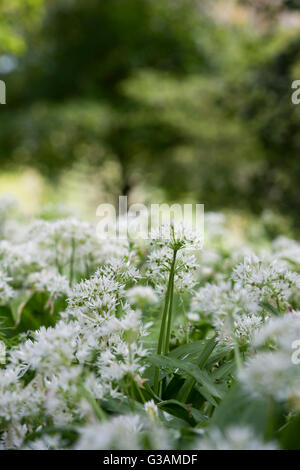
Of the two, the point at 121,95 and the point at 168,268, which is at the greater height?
the point at 121,95

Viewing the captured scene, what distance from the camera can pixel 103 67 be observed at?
13.0 metres

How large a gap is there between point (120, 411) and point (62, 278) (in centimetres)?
69

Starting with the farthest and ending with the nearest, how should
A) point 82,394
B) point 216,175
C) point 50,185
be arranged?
point 50,185, point 216,175, point 82,394

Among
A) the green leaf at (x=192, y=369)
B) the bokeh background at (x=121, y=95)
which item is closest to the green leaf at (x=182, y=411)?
the green leaf at (x=192, y=369)

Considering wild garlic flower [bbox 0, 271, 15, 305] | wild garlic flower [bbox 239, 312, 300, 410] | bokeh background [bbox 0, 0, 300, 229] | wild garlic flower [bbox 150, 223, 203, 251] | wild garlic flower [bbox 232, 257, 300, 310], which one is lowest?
wild garlic flower [bbox 239, 312, 300, 410]

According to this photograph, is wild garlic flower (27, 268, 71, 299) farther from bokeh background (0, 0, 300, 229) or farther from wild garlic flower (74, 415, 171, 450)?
bokeh background (0, 0, 300, 229)

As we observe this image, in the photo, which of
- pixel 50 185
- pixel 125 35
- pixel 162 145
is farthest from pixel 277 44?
pixel 50 185

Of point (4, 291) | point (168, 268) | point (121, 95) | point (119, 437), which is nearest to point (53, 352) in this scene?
point (119, 437)

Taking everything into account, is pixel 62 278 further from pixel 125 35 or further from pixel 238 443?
pixel 125 35

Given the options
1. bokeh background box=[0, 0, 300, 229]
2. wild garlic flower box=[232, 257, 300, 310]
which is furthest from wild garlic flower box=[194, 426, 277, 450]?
bokeh background box=[0, 0, 300, 229]

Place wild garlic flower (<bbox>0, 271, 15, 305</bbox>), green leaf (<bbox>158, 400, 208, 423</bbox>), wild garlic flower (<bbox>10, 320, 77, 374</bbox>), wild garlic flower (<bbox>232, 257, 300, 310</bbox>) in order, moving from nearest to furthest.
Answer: wild garlic flower (<bbox>10, 320, 77, 374</bbox>) → green leaf (<bbox>158, 400, 208, 423</bbox>) → wild garlic flower (<bbox>232, 257, 300, 310</bbox>) → wild garlic flower (<bbox>0, 271, 15, 305</bbox>)

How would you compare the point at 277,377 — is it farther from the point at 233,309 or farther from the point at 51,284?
the point at 51,284

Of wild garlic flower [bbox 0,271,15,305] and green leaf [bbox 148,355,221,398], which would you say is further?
wild garlic flower [bbox 0,271,15,305]

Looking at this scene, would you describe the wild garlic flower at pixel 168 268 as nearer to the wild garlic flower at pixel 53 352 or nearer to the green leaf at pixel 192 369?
the green leaf at pixel 192 369
